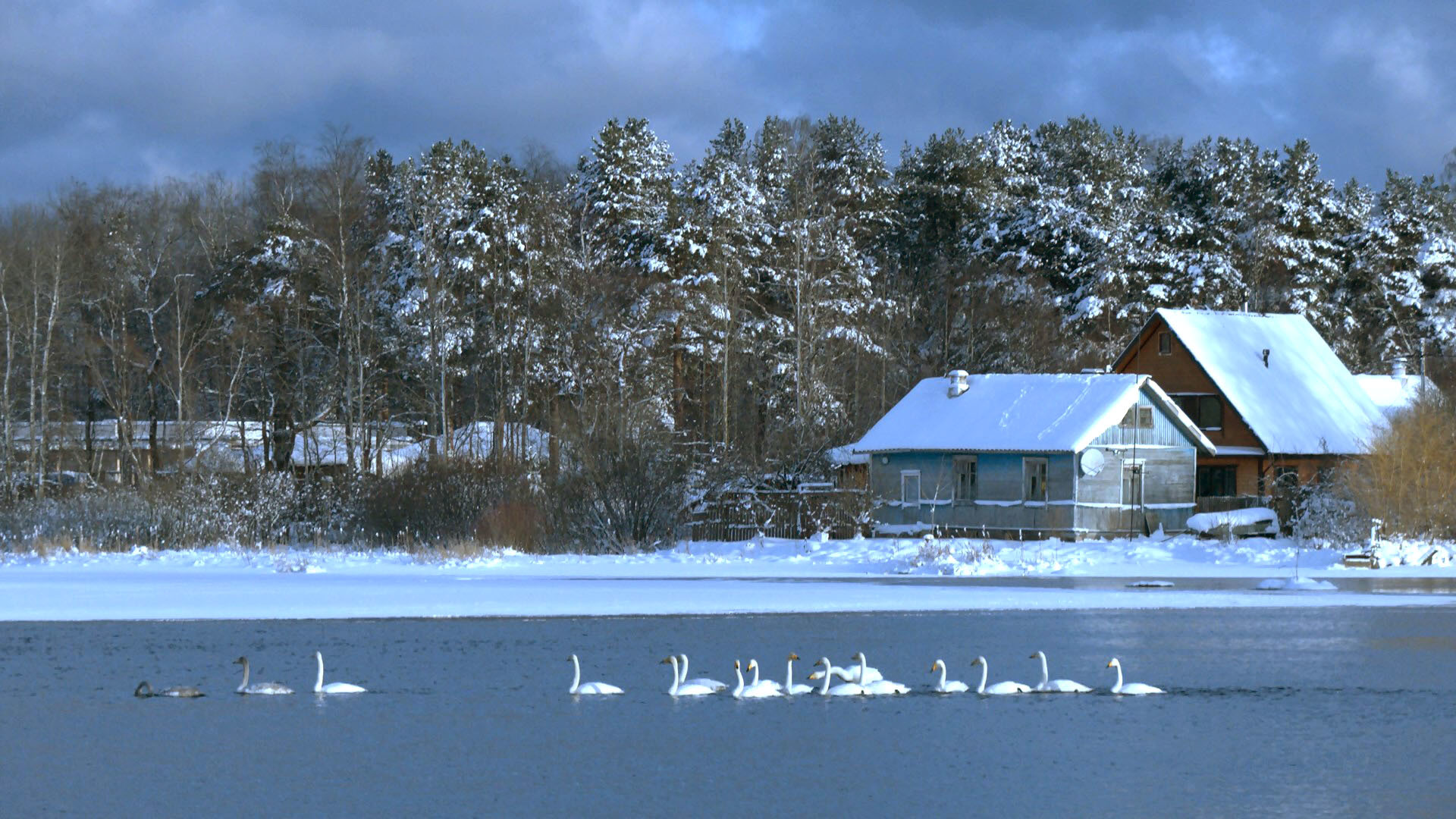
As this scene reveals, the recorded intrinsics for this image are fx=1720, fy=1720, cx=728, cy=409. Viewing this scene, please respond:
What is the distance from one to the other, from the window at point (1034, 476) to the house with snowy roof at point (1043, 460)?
3 centimetres

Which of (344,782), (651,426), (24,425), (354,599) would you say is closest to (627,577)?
(354,599)

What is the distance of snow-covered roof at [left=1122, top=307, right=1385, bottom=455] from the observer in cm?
5453

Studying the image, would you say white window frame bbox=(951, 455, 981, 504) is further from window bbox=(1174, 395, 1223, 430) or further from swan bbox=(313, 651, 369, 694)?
swan bbox=(313, 651, 369, 694)

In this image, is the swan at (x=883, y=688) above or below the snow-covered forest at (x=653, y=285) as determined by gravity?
below

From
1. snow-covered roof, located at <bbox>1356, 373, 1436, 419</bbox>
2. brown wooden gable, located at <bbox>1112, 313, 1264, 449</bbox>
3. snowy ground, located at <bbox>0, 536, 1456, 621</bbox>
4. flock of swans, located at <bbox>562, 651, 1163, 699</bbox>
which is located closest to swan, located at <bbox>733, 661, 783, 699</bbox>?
flock of swans, located at <bbox>562, 651, 1163, 699</bbox>

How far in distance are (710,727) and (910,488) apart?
116ft

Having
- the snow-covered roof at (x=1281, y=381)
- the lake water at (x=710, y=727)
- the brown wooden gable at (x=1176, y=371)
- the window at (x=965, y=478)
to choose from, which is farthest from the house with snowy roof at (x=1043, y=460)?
the lake water at (x=710, y=727)

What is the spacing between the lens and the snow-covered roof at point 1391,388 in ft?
202

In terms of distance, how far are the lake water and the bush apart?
1912cm

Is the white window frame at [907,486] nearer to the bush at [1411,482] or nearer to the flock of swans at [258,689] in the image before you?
the bush at [1411,482]

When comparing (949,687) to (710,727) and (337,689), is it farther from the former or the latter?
(337,689)

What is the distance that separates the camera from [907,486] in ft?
172

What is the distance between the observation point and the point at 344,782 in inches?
579

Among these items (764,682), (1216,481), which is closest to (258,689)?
(764,682)
